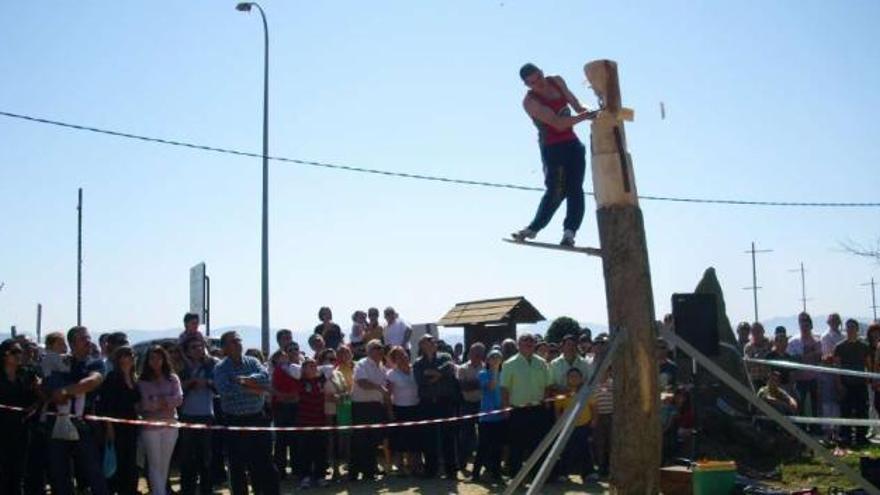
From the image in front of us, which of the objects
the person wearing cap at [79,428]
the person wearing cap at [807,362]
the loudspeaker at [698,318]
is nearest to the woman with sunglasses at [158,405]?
the person wearing cap at [79,428]

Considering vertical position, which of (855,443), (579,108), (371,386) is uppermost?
(579,108)

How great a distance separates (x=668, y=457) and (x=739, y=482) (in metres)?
4.03

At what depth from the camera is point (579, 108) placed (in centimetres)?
714

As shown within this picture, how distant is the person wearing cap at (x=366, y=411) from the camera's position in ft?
41.1

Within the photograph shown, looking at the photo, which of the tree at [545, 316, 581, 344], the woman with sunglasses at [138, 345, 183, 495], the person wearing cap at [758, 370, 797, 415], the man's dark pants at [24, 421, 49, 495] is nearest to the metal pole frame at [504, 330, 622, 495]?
the woman with sunglasses at [138, 345, 183, 495]

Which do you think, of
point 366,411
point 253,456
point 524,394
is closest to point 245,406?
point 253,456

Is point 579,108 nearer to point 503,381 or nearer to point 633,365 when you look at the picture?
point 633,365

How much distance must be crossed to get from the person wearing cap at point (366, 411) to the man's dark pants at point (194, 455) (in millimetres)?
1946

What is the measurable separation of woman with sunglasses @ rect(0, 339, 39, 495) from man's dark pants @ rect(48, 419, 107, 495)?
0.28 meters

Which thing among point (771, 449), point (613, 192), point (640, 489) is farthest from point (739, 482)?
point (771, 449)

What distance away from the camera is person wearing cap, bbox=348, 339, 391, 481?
12523 mm

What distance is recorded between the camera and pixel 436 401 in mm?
12859

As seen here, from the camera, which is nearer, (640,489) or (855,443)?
(640,489)

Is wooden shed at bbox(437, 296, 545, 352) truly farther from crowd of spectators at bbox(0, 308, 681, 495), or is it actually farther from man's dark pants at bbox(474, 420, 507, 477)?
man's dark pants at bbox(474, 420, 507, 477)
